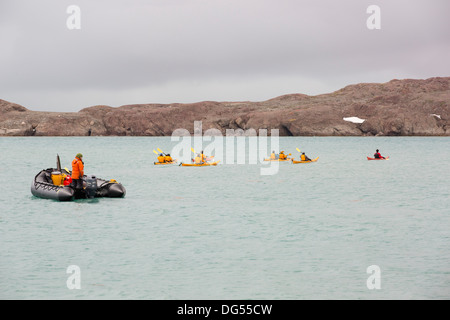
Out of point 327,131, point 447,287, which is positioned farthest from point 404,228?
point 327,131

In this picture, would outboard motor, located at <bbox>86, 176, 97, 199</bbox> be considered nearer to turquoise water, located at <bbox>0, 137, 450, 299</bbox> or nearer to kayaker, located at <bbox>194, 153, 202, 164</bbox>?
turquoise water, located at <bbox>0, 137, 450, 299</bbox>

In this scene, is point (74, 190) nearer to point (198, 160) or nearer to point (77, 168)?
point (77, 168)

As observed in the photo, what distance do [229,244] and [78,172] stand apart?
39.8 ft

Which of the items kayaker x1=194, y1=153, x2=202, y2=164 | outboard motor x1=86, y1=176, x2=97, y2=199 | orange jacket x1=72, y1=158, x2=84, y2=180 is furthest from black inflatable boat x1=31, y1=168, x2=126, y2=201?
kayaker x1=194, y1=153, x2=202, y2=164

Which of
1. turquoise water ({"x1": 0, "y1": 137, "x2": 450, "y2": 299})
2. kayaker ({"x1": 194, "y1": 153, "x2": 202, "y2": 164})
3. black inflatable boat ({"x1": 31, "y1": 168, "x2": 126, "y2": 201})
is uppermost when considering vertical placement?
kayaker ({"x1": 194, "y1": 153, "x2": 202, "y2": 164})

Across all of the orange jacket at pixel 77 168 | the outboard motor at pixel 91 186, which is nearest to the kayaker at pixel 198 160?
the outboard motor at pixel 91 186

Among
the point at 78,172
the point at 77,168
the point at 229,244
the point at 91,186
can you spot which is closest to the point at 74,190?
the point at 91,186

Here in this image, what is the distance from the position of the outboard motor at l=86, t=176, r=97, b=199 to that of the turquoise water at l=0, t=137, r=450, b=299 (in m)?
0.45

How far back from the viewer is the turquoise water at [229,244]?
566 inches

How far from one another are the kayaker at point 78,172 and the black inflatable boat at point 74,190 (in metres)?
0.32

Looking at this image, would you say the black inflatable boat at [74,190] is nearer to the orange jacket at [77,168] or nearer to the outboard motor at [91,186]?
the outboard motor at [91,186]

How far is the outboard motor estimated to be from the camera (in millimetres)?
29547

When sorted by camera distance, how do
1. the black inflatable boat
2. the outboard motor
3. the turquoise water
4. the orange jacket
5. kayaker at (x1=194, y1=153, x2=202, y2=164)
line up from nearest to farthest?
the turquoise water < the orange jacket < the black inflatable boat < the outboard motor < kayaker at (x1=194, y1=153, x2=202, y2=164)

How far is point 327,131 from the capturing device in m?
185
